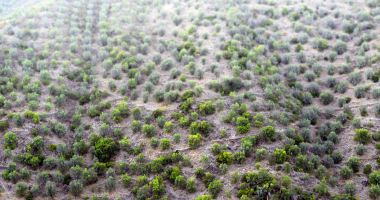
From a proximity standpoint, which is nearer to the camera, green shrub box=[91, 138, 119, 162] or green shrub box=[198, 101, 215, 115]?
green shrub box=[91, 138, 119, 162]

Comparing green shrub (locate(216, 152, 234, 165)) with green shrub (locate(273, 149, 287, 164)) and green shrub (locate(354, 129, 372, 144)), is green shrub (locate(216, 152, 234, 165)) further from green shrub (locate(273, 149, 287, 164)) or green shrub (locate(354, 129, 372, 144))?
green shrub (locate(354, 129, 372, 144))

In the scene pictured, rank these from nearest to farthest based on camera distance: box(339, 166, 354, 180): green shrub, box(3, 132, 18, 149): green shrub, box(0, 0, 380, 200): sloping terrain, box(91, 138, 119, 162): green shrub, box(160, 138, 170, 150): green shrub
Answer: box(339, 166, 354, 180): green shrub
box(0, 0, 380, 200): sloping terrain
box(3, 132, 18, 149): green shrub
box(91, 138, 119, 162): green shrub
box(160, 138, 170, 150): green shrub

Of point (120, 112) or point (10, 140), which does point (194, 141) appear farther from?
point (10, 140)

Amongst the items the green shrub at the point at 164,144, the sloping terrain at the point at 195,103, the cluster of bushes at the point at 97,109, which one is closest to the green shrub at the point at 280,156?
the sloping terrain at the point at 195,103

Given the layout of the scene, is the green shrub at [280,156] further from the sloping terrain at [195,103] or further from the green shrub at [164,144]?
the green shrub at [164,144]

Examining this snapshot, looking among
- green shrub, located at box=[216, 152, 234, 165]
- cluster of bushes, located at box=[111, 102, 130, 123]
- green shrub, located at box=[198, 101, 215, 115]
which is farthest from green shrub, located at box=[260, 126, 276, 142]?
cluster of bushes, located at box=[111, 102, 130, 123]

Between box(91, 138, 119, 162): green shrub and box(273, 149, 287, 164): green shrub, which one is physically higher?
box(273, 149, 287, 164): green shrub

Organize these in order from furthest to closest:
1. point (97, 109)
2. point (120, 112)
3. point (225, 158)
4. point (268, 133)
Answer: point (97, 109), point (120, 112), point (268, 133), point (225, 158)

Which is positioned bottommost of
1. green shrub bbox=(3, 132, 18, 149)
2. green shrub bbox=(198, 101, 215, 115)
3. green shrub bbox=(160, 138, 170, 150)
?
green shrub bbox=(160, 138, 170, 150)

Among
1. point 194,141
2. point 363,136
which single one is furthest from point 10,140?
point 363,136

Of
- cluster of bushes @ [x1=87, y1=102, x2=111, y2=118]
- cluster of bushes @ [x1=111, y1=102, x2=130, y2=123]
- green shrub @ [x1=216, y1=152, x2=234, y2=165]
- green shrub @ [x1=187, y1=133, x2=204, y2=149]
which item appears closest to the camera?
green shrub @ [x1=216, y1=152, x2=234, y2=165]

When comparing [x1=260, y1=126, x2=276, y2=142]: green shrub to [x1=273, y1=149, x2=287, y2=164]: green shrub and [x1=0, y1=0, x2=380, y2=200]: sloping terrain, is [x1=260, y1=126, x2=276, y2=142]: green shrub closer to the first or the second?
[x1=0, y1=0, x2=380, y2=200]: sloping terrain
